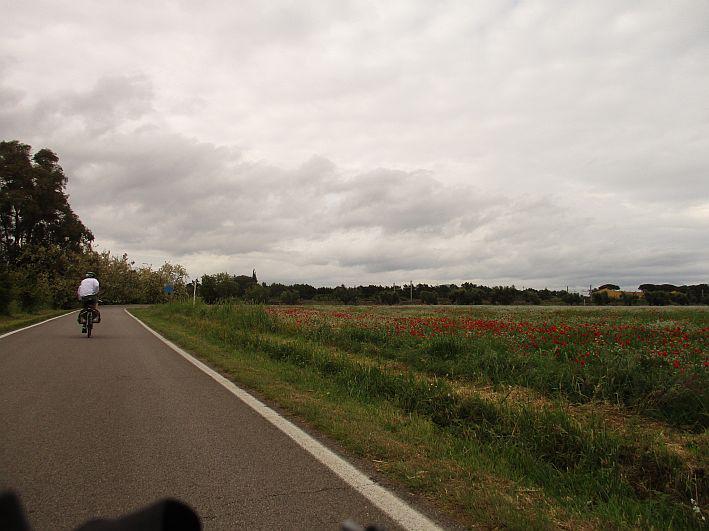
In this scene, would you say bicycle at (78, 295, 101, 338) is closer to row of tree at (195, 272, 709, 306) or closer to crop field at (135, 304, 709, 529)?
crop field at (135, 304, 709, 529)

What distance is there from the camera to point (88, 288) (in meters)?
18.1

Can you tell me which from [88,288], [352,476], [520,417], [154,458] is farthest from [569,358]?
[88,288]

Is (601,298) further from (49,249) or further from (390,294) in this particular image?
(49,249)

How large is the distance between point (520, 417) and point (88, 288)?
1606cm

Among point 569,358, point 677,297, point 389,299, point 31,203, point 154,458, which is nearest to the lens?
point 154,458

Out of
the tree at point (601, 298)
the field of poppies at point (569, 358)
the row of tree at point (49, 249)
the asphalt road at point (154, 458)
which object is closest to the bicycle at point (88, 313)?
the field of poppies at point (569, 358)

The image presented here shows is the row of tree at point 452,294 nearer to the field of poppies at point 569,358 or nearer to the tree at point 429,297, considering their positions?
the tree at point 429,297

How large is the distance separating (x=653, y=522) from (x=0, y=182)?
197ft

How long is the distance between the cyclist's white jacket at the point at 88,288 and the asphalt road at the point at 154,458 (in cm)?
900

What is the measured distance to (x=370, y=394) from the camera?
28.2 ft

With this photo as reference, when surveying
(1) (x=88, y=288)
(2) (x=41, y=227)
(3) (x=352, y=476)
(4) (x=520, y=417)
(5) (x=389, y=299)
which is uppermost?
(2) (x=41, y=227)

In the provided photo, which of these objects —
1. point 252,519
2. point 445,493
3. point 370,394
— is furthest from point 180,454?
point 370,394

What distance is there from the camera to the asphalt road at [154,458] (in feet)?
12.8

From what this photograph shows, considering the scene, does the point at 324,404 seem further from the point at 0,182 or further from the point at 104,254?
the point at 104,254
